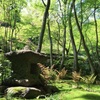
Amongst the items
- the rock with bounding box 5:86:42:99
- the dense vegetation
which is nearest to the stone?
the rock with bounding box 5:86:42:99

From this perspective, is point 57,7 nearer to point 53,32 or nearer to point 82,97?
point 53,32

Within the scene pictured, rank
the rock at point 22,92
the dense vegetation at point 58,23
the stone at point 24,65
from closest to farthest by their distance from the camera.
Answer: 1. the rock at point 22,92
2. the stone at point 24,65
3. the dense vegetation at point 58,23

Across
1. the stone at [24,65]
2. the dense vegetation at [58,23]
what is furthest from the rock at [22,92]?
the dense vegetation at [58,23]

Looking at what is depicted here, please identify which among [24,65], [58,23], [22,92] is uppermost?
[58,23]

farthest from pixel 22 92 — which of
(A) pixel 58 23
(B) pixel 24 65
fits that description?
(A) pixel 58 23

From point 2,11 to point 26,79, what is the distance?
A: 17.9 m

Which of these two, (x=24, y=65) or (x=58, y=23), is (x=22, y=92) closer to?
(x=24, y=65)

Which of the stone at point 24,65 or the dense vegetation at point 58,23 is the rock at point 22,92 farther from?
the dense vegetation at point 58,23

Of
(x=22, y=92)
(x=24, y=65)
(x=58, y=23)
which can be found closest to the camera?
(x=22, y=92)

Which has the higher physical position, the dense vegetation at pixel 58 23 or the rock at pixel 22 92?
the dense vegetation at pixel 58 23

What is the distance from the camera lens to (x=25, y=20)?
3212cm

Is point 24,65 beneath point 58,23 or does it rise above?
beneath

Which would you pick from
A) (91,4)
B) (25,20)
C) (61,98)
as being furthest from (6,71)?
(25,20)

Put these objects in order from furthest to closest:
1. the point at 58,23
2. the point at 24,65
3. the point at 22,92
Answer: the point at 58,23, the point at 24,65, the point at 22,92
